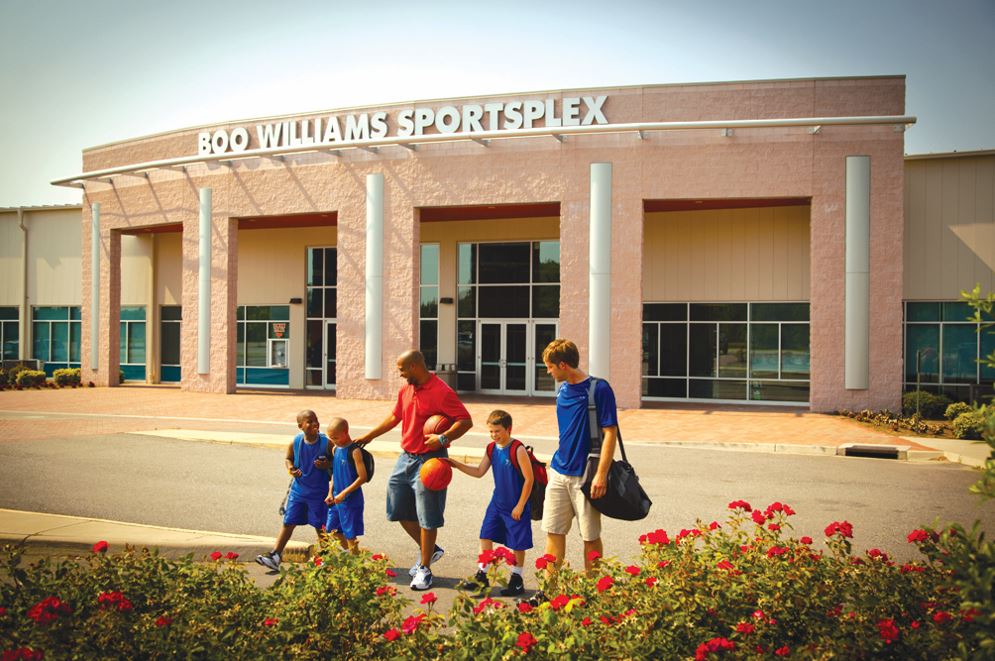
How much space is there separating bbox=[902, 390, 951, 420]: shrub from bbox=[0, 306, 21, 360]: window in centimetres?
3700

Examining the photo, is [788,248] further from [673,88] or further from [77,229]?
[77,229]

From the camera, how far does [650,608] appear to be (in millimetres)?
3787

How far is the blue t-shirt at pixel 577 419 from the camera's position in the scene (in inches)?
216

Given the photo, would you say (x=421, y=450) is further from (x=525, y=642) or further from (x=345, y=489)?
(x=525, y=642)

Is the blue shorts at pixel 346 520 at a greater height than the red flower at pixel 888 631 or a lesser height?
lesser

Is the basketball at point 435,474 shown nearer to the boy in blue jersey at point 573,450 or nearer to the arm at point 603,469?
the boy in blue jersey at point 573,450

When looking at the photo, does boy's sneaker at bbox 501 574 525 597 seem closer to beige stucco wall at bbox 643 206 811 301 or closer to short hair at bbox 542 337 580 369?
short hair at bbox 542 337 580 369

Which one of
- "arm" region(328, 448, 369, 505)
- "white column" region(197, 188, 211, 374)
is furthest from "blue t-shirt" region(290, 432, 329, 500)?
"white column" region(197, 188, 211, 374)

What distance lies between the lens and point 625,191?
2191cm

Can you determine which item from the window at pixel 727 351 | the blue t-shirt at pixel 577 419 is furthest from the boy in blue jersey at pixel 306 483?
the window at pixel 727 351

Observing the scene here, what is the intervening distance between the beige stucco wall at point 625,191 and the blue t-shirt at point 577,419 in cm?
1608

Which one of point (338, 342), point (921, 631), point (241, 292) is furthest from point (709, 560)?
point (241, 292)

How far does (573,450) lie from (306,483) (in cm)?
247

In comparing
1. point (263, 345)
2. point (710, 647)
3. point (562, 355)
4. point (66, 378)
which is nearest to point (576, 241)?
point (263, 345)
